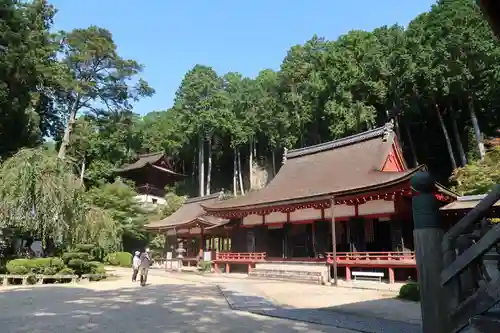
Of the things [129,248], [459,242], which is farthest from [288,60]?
[459,242]

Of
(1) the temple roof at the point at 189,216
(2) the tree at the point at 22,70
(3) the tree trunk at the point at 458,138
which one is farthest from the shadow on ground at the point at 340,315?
(3) the tree trunk at the point at 458,138

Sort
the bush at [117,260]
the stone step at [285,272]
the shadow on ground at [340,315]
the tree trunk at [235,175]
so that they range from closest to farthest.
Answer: the shadow on ground at [340,315], the stone step at [285,272], the bush at [117,260], the tree trunk at [235,175]

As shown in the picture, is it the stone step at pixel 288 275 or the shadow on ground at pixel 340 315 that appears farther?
the stone step at pixel 288 275

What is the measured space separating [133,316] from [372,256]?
10.6 metres

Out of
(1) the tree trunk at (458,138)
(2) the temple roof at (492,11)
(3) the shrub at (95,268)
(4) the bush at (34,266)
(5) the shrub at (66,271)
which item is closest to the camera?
(2) the temple roof at (492,11)

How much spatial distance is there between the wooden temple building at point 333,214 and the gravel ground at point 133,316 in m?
7.42

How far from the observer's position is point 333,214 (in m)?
16.1

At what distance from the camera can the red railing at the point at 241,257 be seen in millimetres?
20453

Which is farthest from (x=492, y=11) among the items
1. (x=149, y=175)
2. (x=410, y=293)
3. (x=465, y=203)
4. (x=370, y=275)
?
(x=149, y=175)

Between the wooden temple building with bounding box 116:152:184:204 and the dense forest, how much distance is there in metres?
1.80

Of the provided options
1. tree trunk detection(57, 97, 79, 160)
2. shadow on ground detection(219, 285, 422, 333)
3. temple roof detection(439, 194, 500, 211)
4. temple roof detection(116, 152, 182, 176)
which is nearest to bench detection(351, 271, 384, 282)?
temple roof detection(439, 194, 500, 211)

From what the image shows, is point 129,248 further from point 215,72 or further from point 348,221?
point 215,72

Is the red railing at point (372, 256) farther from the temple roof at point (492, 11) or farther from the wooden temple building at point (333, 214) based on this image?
the temple roof at point (492, 11)

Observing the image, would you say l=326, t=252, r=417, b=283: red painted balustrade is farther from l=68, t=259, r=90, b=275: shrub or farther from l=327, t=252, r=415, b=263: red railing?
l=68, t=259, r=90, b=275: shrub
